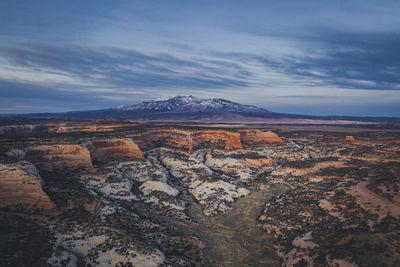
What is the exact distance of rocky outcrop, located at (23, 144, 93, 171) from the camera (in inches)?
1359

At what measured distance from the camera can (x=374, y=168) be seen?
4344 cm

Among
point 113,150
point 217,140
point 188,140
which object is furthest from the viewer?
point 217,140

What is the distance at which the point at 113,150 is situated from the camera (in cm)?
4594

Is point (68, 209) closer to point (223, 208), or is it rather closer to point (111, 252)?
point (111, 252)

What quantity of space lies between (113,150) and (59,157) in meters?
10.8

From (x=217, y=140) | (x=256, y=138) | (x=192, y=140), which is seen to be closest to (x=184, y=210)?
(x=192, y=140)

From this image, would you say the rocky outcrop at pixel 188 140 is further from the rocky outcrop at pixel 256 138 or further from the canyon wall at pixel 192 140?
the rocky outcrop at pixel 256 138

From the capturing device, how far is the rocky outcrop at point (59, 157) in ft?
113

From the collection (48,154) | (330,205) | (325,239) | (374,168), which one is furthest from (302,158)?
(48,154)

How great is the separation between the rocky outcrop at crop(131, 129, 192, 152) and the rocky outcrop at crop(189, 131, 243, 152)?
264 centimetres

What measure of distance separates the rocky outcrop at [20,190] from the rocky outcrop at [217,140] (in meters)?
40.5

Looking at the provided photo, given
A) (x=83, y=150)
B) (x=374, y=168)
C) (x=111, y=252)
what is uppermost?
(x=83, y=150)

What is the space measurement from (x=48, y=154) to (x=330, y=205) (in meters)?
40.7

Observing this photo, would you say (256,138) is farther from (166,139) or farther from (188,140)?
(166,139)
